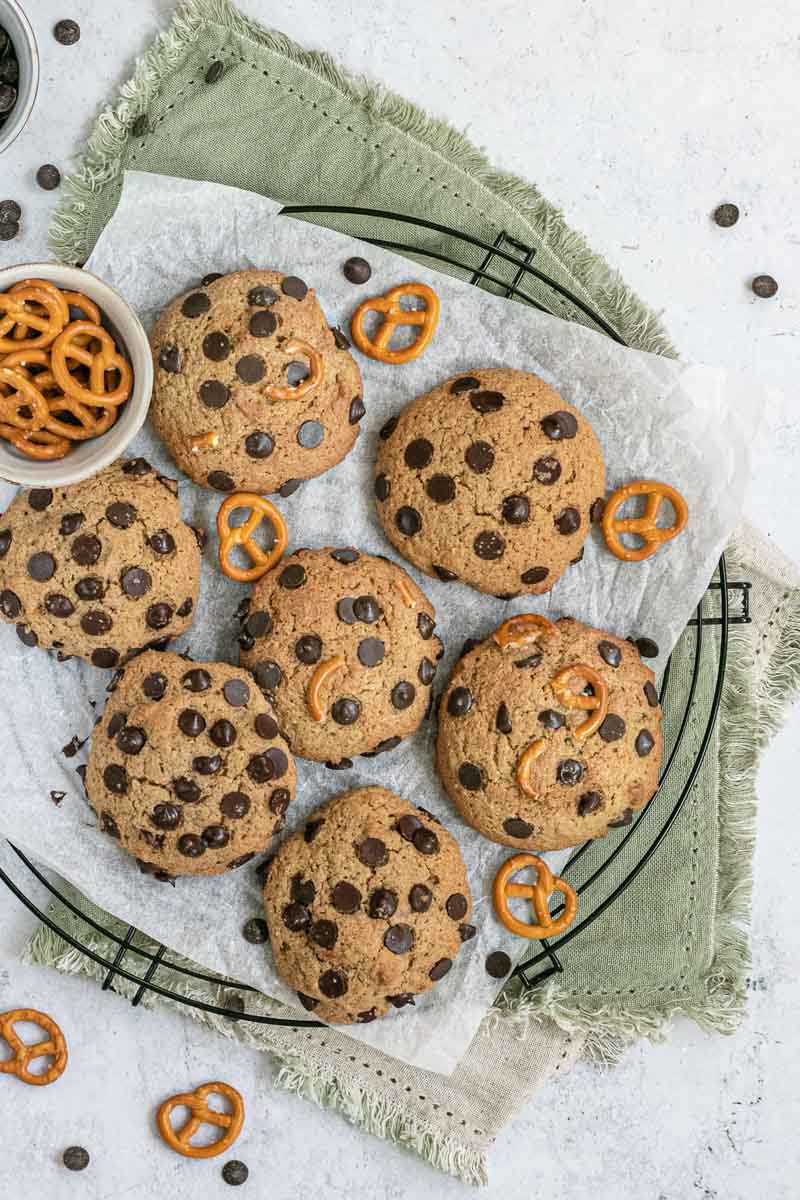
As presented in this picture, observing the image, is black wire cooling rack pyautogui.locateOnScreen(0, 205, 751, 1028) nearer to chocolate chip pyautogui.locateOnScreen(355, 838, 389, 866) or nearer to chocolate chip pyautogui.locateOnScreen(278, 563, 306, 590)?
chocolate chip pyautogui.locateOnScreen(355, 838, 389, 866)

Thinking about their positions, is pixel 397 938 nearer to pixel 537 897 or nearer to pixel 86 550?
pixel 537 897

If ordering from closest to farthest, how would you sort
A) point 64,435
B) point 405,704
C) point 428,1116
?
point 64,435 → point 405,704 → point 428,1116

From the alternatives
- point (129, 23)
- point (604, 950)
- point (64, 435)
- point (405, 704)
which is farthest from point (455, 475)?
point (129, 23)

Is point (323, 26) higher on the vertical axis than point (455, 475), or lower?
higher

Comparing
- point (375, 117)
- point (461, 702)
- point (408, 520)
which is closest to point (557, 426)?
point (408, 520)

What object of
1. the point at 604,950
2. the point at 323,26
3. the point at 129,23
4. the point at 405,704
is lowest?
the point at 604,950

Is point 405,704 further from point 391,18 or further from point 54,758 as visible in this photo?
point 391,18

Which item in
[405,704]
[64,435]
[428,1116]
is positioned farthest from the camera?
[428,1116]
